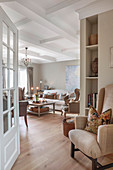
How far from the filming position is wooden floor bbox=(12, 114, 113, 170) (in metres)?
2.03

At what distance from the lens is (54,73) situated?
337 inches

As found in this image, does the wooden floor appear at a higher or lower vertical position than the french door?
lower

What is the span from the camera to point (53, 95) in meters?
6.93

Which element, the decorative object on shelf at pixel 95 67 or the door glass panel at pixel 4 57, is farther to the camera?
the decorative object on shelf at pixel 95 67

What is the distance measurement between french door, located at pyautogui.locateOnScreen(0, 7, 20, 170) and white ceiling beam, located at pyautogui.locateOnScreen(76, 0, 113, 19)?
4.59 feet

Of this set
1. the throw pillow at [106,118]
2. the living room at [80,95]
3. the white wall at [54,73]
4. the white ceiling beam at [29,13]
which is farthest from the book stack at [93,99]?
the white wall at [54,73]

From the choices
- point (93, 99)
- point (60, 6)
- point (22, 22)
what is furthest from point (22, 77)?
point (93, 99)

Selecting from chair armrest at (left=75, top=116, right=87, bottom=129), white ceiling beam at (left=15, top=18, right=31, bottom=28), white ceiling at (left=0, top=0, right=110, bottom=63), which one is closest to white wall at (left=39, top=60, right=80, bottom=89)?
white ceiling at (left=0, top=0, right=110, bottom=63)

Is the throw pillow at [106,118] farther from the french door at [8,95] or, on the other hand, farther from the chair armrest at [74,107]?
the chair armrest at [74,107]

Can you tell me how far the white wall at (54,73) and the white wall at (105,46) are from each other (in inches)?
198

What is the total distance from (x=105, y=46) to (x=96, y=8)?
0.73 m

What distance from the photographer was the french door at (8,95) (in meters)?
1.73

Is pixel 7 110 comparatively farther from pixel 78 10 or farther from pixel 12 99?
pixel 78 10

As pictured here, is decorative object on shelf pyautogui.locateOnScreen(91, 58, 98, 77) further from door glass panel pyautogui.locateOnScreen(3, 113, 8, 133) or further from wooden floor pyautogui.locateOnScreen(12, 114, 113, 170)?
door glass panel pyautogui.locateOnScreen(3, 113, 8, 133)
